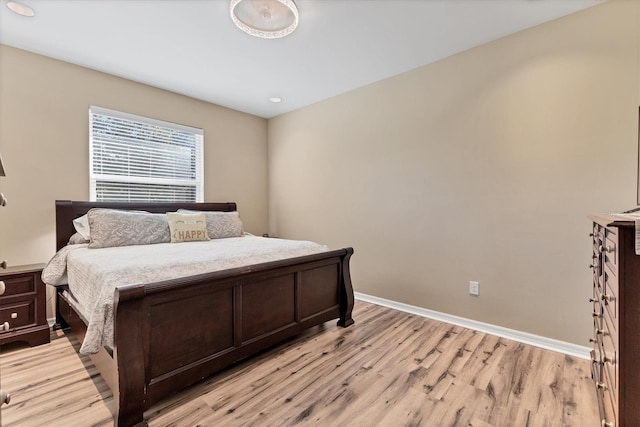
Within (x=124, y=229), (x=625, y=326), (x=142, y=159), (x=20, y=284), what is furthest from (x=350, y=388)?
(x=142, y=159)

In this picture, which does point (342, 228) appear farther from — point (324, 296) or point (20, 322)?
point (20, 322)

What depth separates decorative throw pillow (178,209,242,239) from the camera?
333 cm

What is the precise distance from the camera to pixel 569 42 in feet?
7.50

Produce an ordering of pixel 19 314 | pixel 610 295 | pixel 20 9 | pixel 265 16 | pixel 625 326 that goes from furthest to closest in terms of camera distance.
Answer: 1. pixel 19 314
2. pixel 20 9
3. pixel 265 16
4. pixel 610 295
5. pixel 625 326

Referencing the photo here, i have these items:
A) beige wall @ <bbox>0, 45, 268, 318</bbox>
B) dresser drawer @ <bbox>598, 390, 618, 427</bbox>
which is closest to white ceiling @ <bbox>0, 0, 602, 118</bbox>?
beige wall @ <bbox>0, 45, 268, 318</bbox>

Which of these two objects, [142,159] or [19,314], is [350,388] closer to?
[19,314]

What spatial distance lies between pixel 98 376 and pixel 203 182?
8.27ft

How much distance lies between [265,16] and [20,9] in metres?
1.82

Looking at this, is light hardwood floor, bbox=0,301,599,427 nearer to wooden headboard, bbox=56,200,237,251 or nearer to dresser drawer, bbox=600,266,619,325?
dresser drawer, bbox=600,266,619,325

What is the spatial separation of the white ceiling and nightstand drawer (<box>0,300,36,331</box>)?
87.0 inches

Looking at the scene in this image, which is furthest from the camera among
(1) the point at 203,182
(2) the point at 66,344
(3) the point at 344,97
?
(1) the point at 203,182

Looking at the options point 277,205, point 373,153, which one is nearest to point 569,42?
point 373,153

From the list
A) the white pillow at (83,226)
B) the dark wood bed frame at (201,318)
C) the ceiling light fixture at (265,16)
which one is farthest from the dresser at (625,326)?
the white pillow at (83,226)

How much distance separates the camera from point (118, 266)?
1.81 metres
